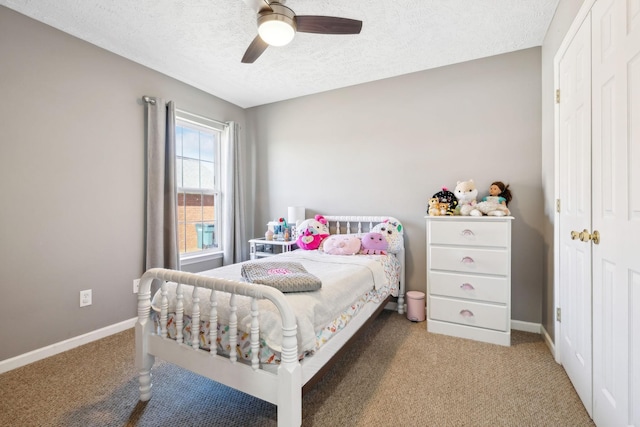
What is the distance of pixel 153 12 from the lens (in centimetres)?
209

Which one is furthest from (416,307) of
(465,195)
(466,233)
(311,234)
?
(311,234)

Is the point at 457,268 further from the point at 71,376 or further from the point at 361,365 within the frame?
the point at 71,376

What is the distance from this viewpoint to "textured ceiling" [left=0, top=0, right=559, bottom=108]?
204cm

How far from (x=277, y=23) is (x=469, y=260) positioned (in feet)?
7.60

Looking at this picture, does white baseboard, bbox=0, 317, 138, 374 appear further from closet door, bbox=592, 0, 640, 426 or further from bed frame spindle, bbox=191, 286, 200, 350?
closet door, bbox=592, 0, 640, 426

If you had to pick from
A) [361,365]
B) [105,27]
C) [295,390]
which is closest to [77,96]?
[105,27]

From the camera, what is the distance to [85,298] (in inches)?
95.4

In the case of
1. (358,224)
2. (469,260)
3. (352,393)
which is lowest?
(352,393)

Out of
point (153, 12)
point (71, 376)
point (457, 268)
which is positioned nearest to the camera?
point (71, 376)

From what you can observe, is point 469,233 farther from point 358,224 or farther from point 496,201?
point 358,224

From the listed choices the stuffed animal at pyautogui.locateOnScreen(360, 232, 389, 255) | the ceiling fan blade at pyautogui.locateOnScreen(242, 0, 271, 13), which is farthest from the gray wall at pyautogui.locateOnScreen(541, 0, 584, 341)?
the ceiling fan blade at pyautogui.locateOnScreen(242, 0, 271, 13)

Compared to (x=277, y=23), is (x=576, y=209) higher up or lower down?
lower down

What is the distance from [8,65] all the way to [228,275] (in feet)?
7.27

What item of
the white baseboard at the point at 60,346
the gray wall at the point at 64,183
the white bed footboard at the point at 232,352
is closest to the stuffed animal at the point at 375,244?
the white bed footboard at the point at 232,352
